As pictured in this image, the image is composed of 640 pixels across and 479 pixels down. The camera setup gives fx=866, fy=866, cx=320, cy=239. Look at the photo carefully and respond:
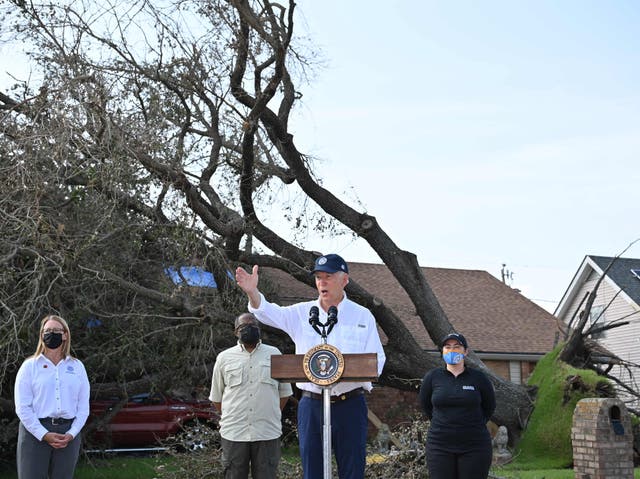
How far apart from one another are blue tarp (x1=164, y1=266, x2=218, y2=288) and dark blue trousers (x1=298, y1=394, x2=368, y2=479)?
7726mm

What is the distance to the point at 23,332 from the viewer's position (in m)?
11.8

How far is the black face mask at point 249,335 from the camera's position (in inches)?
280

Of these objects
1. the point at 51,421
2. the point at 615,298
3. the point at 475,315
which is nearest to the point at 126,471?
the point at 51,421

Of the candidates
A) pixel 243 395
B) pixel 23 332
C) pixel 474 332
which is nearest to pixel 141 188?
pixel 23 332

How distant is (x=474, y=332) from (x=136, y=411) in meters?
11.4

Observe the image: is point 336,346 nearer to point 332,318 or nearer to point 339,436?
point 332,318

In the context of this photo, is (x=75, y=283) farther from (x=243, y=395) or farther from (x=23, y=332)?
(x=243, y=395)

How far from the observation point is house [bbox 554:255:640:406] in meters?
32.8

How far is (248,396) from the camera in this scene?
7.02 m

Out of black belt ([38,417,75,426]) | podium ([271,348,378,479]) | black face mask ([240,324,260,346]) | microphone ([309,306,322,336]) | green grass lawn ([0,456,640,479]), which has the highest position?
black face mask ([240,324,260,346])

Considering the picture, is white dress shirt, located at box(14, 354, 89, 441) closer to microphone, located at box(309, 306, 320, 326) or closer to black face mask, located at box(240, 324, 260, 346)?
black face mask, located at box(240, 324, 260, 346)

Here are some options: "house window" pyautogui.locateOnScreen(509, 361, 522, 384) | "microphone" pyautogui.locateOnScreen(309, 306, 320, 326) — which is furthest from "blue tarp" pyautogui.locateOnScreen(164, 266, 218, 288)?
"house window" pyautogui.locateOnScreen(509, 361, 522, 384)

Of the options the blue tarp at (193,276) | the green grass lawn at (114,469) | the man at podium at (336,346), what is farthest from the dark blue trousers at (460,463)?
the green grass lawn at (114,469)

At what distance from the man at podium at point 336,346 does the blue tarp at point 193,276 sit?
7.52 metres
